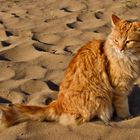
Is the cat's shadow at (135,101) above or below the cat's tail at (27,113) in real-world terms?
below

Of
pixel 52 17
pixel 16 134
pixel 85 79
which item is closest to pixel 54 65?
pixel 85 79

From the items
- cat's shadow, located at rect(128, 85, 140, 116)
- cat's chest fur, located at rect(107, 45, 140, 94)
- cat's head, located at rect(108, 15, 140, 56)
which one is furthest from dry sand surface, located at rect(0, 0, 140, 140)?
cat's head, located at rect(108, 15, 140, 56)

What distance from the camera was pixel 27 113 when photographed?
352cm

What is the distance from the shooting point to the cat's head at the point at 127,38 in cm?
362

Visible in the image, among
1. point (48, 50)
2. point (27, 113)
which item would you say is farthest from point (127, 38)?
point (48, 50)

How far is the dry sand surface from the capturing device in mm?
3479

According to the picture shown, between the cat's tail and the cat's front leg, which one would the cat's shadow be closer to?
the cat's front leg

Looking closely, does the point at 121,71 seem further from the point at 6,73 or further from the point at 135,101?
the point at 6,73

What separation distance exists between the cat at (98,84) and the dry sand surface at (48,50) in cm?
8

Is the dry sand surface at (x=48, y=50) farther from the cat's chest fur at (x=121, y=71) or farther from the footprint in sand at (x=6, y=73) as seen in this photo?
the cat's chest fur at (x=121, y=71)

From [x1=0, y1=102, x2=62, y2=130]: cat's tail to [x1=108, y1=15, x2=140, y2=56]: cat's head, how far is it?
0.71 metres

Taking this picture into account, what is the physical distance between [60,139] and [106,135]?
0.36 meters

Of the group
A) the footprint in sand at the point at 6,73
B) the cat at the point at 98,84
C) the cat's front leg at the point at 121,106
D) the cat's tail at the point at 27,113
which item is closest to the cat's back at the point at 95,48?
the cat at the point at 98,84

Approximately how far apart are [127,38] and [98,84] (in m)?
0.45
